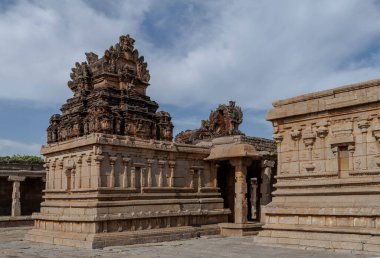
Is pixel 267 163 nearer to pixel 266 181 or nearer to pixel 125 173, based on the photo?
pixel 266 181

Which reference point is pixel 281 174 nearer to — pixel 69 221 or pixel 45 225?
pixel 69 221

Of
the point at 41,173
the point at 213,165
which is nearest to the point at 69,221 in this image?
the point at 213,165

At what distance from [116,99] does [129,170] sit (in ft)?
21.4

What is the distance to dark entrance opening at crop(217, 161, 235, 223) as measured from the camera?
29812mm

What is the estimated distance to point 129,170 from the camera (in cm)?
2362

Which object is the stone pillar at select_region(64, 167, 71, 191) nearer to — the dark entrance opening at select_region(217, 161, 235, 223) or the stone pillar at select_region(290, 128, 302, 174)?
the dark entrance opening at select_region(217, 161, 235, 223)

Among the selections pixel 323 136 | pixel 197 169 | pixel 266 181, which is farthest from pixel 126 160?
pixel 323 136

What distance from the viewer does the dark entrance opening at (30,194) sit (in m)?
39.8

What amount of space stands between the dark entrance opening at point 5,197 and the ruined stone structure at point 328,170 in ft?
84.3

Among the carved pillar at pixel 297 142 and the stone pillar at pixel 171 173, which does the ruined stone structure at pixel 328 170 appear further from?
the stone pillar at pixel 171 173

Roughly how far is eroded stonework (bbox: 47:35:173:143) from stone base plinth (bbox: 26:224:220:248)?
623 centimetres

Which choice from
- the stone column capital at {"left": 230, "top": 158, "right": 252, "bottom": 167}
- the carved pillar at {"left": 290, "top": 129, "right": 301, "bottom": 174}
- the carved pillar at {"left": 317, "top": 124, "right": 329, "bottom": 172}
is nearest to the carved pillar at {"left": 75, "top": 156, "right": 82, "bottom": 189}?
the stone column capital at {"left": 230, "top": 158, "right": 252, "bottom": 167}

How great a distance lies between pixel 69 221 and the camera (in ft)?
73.9

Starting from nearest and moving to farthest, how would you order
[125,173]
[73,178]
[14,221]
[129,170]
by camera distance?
[125,173], [129,170], [73,178], [14,221]
